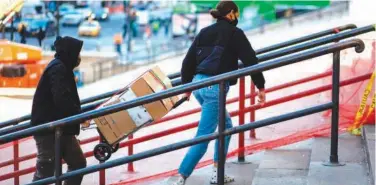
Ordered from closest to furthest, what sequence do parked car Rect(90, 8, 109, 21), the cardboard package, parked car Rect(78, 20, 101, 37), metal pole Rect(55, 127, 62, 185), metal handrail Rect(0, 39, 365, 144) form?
1. metal handrail Rect(0, 39, 365, 144)
2. metal pole Rect(55, 127, 62, 185)
3. the cardboard package
4. parked car Rect(78, 20, 101, 37)
5. parked car Rect(90, 8, 109, 21)

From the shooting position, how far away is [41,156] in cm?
582

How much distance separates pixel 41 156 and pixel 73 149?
244 millimetres

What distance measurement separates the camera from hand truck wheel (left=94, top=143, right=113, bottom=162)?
6055 millimetres

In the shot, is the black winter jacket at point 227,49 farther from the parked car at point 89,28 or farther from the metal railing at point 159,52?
the parked car at point 89,28

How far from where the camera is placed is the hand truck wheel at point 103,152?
6.05 m

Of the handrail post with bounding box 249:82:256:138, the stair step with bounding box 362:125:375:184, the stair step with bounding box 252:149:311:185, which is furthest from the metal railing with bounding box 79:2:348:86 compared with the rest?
the stair step with bounding box 362:125:375:184

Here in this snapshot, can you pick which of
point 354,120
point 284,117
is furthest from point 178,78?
point 284,117

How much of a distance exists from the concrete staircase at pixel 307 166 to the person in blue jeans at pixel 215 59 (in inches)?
18.7

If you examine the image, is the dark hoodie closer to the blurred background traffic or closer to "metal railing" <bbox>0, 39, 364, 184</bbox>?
"metal railing" <bbox>0, 39, 364, 184</bbox>

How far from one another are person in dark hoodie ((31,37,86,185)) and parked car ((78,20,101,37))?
29314 millimetres

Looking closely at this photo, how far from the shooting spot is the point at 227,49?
5.79 m

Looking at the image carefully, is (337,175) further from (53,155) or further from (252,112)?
(53,155)

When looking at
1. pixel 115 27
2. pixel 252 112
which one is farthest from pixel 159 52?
pixel 252 112

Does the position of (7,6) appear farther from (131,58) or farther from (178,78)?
(131,58)
